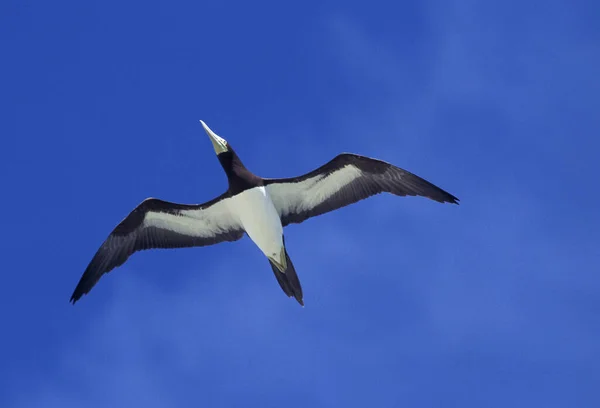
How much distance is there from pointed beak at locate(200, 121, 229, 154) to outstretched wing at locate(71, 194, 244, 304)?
1.25m

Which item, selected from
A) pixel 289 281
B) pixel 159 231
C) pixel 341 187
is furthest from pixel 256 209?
pixel 159 231

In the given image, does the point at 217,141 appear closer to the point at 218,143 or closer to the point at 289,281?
the point at 218,143

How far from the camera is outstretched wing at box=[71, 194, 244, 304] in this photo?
23.9 meters

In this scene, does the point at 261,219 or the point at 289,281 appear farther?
the point at 261,219

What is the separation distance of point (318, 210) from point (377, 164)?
70.7 inches

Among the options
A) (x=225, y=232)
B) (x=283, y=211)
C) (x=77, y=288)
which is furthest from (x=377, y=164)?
(x=77, y=288)

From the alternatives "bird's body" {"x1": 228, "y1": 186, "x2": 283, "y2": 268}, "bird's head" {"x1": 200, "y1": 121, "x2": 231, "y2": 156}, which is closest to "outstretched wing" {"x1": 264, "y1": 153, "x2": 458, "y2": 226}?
"bird's body" {"x1": 228, "y1": 186, "x2": 283, "y2": 268}

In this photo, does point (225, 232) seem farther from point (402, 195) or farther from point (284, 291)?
point (402, 195)

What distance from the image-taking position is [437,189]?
75.4 feet

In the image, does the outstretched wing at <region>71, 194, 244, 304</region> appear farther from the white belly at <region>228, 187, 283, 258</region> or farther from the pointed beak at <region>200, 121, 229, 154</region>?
the pointed beak at <region>200, 121, 229, 154</region>

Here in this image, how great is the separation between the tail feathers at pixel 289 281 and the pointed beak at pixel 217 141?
2.90 metres

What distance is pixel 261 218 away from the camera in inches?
904

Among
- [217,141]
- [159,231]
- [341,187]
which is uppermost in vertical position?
[217,141]

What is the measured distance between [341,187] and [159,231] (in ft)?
14.8
